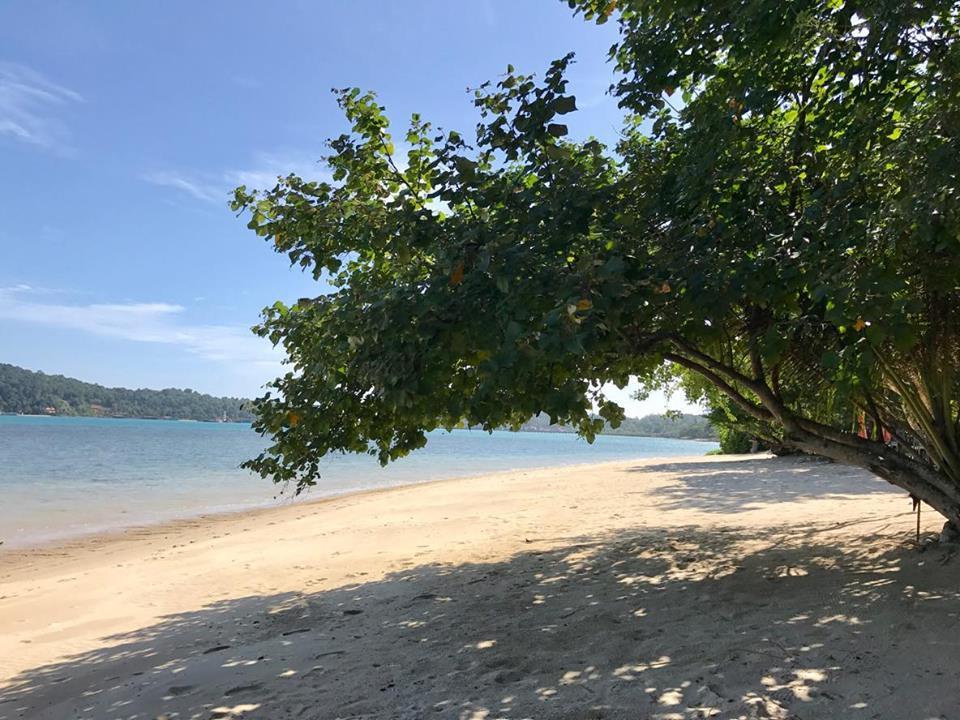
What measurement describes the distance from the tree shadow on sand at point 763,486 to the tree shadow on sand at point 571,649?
17.8 ft

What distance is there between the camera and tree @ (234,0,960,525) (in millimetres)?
3703

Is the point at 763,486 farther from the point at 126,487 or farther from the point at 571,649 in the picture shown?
the point at 126,487

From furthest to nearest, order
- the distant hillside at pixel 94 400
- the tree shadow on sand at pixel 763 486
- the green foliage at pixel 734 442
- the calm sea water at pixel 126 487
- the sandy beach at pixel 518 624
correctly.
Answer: the distant hillside at pixel 94 400, the green foliage at pixel 734 442, the calm sea water at pixel 126 487, the tree shadow on sand at pixel 763 486, the sandy beach at pixel 518 624

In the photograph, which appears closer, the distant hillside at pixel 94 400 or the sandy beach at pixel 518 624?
the sandy beach at pixel 518 624

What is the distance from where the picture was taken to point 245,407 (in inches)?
224

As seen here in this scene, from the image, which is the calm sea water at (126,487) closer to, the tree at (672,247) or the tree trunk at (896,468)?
the tree at (672,247)

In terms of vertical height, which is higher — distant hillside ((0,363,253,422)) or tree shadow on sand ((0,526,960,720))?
distant hillside ((0,363,253,422))

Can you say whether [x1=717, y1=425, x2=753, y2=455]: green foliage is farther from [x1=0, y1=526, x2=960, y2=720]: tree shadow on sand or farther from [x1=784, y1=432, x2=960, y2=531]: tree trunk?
[x1=784, y1=432, x2=960, y2=531]: tree trunk

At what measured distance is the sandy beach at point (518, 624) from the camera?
369cm

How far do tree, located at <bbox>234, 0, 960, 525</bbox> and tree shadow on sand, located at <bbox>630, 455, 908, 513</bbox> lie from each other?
6440mm

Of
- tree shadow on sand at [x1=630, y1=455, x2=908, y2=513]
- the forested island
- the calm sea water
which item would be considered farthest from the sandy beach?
the forested island

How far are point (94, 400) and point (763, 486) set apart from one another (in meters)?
142

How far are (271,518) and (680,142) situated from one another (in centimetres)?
1372

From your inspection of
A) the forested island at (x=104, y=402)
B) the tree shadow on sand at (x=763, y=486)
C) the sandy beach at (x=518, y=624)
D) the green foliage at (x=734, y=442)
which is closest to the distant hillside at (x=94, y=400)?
the forested island at (x=104, y=402)
